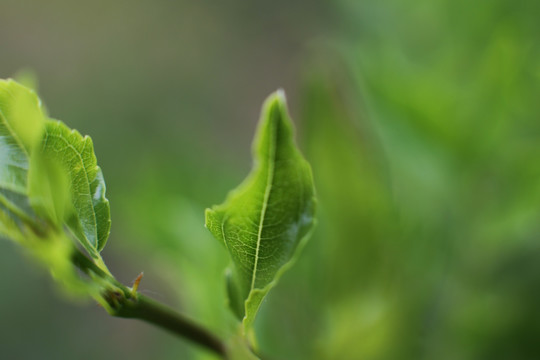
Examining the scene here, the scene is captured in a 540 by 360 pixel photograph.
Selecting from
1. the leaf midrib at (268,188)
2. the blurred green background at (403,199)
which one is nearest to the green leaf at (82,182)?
the leaf midrib at (268,188)

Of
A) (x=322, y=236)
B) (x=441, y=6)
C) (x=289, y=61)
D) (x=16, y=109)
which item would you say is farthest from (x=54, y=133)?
(x=289, y=61)

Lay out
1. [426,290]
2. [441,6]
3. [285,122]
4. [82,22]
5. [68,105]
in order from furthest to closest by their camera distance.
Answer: [82,22] < [68,105] < [441,6] < [426,290] < [285,122]

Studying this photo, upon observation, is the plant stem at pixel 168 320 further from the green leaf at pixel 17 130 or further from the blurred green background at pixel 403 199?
the blurred green background at pixel 403 199

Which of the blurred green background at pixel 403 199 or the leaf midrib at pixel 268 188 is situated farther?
the blurred green background at pixel 403 199

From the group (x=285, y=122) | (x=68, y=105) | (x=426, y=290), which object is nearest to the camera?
(x=285, y=122)

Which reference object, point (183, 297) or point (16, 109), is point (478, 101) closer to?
point (183, 297)

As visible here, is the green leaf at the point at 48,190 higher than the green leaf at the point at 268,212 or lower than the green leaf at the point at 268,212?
lower
